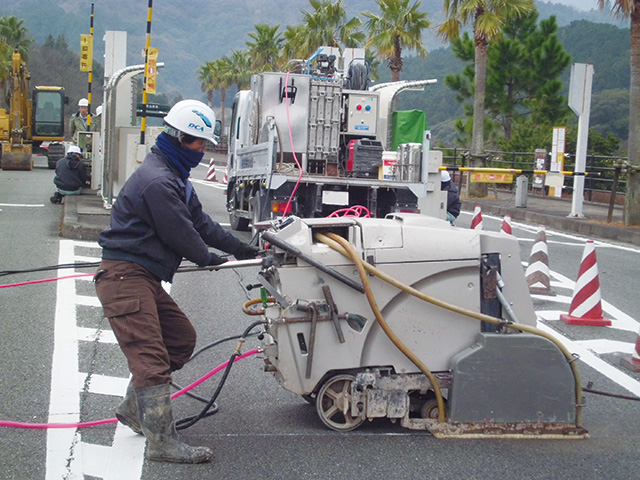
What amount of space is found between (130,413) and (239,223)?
35.4 ft

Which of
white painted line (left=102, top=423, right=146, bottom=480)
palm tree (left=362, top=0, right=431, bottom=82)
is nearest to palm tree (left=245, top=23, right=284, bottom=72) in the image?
palm tree (left=362, top=0, right=431, bottom=82)

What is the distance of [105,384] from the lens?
6086mm

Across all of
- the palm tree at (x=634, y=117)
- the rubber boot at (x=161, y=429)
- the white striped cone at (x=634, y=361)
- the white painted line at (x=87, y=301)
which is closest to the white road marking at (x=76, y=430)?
the rubber boot at (x=161, y=429)

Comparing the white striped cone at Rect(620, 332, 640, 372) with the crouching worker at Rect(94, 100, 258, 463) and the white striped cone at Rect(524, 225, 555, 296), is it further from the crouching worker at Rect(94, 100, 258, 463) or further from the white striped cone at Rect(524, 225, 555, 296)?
the crouching worker at Rect(94, 100, 258, 463)

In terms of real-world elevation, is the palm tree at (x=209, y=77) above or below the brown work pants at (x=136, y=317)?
above

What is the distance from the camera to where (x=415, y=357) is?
505 cm

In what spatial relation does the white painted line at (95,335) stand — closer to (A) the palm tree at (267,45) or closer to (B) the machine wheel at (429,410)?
(B) the machine wheel at (429,410)

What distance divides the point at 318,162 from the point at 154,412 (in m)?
9.49

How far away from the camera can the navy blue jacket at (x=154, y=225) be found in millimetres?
4629

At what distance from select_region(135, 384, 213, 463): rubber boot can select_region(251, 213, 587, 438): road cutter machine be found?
2.40 feet

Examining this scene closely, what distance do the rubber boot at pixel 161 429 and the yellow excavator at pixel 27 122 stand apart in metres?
28.3

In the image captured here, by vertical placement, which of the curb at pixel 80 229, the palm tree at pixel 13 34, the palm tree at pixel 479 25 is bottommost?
the curb at pixel 80 229

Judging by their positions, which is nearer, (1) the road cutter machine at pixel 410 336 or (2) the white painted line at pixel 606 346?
(1) the road cutter machine at pixel 410 336

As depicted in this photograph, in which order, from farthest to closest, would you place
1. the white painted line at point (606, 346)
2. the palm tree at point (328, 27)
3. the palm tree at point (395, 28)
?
the palm tree at point (328, 27) < the palm tree at point (395, 28) < the white painted line at point (606, 346)
